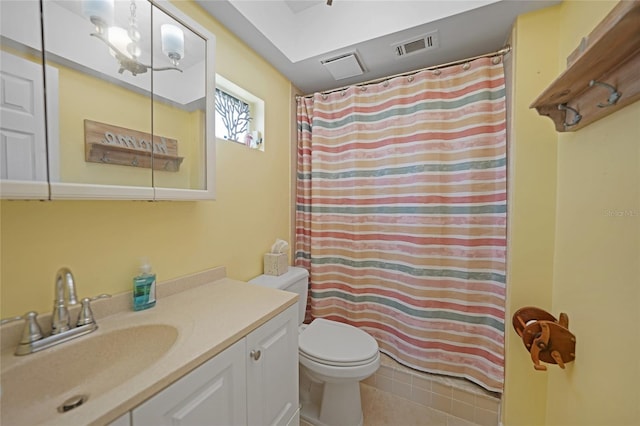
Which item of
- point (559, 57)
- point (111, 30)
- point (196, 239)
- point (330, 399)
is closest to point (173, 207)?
point (196, 239)

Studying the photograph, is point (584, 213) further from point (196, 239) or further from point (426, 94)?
point (196, 239)

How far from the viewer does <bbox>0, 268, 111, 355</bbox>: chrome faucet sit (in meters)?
0.68

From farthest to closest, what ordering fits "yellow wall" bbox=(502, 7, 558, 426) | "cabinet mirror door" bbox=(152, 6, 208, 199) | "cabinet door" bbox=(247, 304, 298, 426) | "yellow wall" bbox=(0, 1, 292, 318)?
"yellow wall" bbox=(502, 7, 558, 426) → "cabinet mirror door" bbox=(152, 6, 208, 199) → "cabinet door" bbox=(247, 304, 298, 426) → "yellow wall" bbox=(0, 1, 292, 318)

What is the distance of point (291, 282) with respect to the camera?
1.54 meters

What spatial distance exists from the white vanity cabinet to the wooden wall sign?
756 mm

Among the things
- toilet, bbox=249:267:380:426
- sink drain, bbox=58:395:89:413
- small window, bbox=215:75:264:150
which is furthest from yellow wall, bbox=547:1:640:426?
small window, bbox=215:75:264:150

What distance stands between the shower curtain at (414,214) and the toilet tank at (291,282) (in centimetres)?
26

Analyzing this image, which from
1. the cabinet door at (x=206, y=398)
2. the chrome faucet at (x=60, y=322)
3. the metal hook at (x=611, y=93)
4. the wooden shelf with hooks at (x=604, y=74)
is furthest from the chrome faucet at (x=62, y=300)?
the metal hook at (x=611, y=93)

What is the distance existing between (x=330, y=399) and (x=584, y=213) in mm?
1511

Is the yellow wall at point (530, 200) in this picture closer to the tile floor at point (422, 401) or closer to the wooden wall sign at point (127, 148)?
the tile floor at point (422, 401)

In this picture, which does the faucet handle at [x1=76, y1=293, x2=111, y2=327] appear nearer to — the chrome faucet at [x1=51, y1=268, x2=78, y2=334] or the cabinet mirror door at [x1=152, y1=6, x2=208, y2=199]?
the chrome faucet at [x1=51, y1=268, x2=78, y2=334]

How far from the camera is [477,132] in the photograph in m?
1.42

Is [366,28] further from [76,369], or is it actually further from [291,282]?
[76,369]

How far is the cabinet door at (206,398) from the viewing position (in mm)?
569
